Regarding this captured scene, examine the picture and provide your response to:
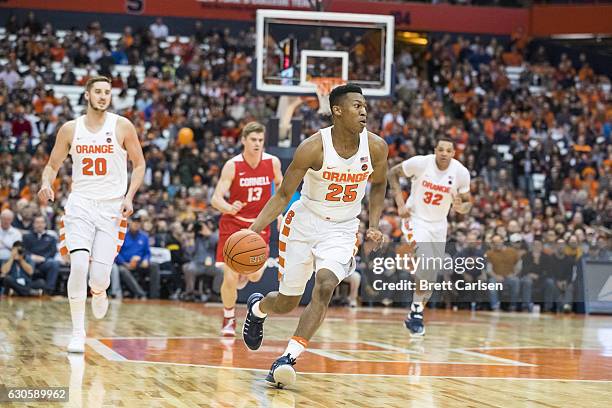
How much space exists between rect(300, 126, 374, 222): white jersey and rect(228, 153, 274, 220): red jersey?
338 cm

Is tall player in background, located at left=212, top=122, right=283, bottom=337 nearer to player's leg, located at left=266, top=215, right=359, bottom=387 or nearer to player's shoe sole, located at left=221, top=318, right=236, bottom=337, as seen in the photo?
player's shoe sole, located at left=221, top=318, right=236, bottom=337

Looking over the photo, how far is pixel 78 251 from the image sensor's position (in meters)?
8.36

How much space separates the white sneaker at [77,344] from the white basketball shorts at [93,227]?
0.64 meters

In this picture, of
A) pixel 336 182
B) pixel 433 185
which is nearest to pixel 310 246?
pixel 336 182

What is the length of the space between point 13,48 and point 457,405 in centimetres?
2125

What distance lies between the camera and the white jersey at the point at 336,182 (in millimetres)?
7129

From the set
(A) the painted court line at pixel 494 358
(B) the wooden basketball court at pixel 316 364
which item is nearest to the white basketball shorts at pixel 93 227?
(B) the wooden basketball court at pixel 316 364

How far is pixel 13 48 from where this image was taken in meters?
25.1

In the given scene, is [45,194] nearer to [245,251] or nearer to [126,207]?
[126,207]

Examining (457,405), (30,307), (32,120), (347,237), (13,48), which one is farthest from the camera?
(13,48)

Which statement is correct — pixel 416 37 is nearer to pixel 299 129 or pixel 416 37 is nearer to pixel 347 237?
pixel 299 129

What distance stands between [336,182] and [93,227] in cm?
242

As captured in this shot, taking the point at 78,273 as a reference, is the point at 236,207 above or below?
above

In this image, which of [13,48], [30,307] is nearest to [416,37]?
[13,48]
